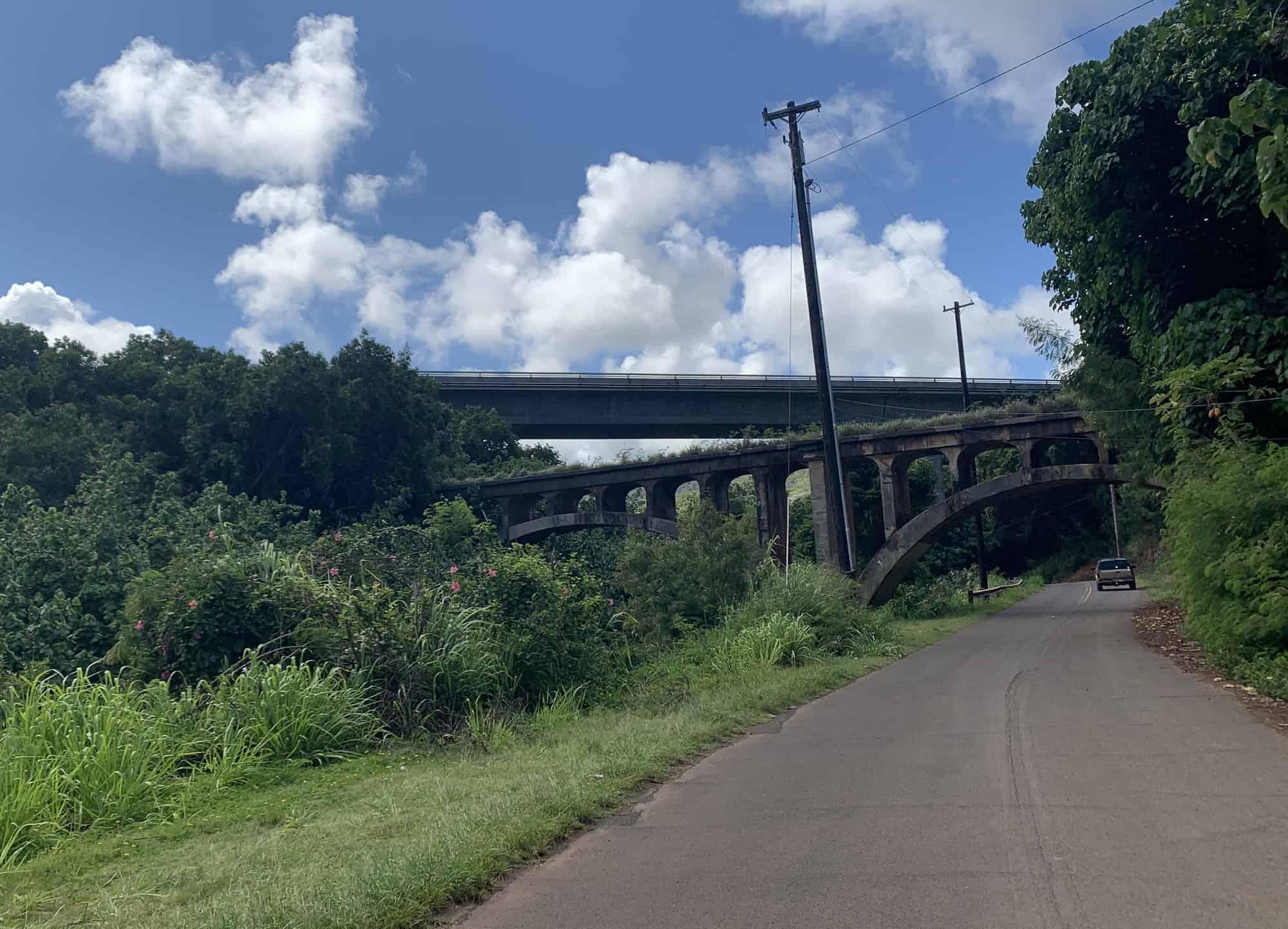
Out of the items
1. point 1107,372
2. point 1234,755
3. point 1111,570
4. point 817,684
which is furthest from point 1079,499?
point 1234,755

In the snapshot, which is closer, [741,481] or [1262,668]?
[1262,668]

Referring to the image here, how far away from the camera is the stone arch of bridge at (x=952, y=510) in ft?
94.8

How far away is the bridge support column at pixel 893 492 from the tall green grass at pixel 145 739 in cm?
2420

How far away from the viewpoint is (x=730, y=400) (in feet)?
158

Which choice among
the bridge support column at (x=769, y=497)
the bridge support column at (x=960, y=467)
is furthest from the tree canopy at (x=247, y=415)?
the bridge support column at (x=960, y=467)

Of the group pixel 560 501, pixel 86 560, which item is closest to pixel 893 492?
pixel 560 501

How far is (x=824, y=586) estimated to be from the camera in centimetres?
1828

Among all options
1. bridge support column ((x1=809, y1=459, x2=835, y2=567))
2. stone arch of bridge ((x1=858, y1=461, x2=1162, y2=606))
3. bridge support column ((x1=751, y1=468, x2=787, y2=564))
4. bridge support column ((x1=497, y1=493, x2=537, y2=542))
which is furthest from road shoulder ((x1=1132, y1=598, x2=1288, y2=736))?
bridge support column ((x1=497, y1=493, x2=537, y2=542))

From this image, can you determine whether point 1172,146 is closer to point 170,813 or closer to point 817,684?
point 817,684

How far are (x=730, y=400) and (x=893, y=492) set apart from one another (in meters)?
17.2

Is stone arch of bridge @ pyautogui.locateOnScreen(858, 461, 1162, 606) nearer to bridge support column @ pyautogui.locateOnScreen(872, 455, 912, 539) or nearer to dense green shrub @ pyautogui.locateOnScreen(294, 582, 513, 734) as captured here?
bridge support column @ pyautogui.locateOnScreen(872, 455, 912, 539)

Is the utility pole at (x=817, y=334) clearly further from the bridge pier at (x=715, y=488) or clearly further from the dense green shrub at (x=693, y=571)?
the bridge pier at (x=715, y=488)

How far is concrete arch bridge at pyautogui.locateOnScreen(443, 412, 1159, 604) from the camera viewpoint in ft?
96.2

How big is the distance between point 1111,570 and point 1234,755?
3916 cm
